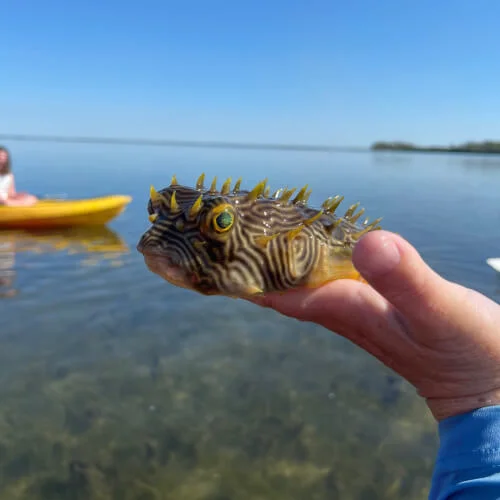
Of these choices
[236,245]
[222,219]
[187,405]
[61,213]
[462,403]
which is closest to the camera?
[462,403]

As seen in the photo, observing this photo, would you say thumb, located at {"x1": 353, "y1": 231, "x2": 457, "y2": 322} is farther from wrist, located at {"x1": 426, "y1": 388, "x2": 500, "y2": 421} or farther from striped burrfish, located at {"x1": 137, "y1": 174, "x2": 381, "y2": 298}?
striped burrfish, located at {"x1": 137, "y1": 174, "x2": 381, "y2": 298}

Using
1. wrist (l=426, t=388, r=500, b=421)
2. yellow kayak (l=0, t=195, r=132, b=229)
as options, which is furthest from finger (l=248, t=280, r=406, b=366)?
yellow kayak (l=0, t=195, r=132, b=229)

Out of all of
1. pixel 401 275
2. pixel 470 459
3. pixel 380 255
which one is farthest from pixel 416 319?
pixel 470 459

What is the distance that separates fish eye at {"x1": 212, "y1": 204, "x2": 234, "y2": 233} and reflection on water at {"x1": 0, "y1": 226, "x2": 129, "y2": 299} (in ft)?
44.6

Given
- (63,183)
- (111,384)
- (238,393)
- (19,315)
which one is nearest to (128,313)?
(19,315)

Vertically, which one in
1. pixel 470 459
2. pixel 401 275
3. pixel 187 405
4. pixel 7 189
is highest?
pixel 401 275

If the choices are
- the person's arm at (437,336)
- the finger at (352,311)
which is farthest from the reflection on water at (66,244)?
the person's arm at (437,336)

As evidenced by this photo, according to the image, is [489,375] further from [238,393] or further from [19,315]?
[19,315]

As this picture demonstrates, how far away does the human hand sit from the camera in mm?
2373

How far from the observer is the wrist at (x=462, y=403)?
2.66 meters

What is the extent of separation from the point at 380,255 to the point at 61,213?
20.1 metres

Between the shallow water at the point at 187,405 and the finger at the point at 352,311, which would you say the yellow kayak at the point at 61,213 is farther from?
the finger at the point at 352,311

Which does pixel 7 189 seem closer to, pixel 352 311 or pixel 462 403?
pixel 352 311

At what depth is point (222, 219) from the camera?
9.94ft
